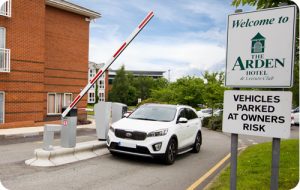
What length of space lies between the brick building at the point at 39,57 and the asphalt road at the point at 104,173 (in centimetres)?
765

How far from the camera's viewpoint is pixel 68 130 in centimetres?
946

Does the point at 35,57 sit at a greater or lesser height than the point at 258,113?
greater

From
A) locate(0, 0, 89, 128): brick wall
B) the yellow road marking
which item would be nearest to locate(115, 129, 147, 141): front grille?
the yellow road marking

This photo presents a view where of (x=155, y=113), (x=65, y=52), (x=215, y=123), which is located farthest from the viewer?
(x=215, y=123)

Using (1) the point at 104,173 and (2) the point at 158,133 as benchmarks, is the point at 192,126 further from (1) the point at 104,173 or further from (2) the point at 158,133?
(1) the point at 104,173

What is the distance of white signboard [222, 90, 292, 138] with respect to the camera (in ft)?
13.8

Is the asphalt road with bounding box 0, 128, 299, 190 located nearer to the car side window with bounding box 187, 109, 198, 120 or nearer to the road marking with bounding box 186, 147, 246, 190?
the road marking with bounding box 186, 147, 246, 190

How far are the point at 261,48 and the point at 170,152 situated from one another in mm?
5722

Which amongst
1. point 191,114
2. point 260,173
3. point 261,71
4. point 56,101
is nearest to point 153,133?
point 260,173

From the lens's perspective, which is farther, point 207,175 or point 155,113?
point 155,113

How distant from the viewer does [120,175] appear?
25.7 feet

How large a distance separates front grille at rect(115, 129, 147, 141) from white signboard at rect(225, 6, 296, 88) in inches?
189

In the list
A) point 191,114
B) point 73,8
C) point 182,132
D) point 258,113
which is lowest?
point 182,132

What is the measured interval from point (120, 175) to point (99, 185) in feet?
3.37
